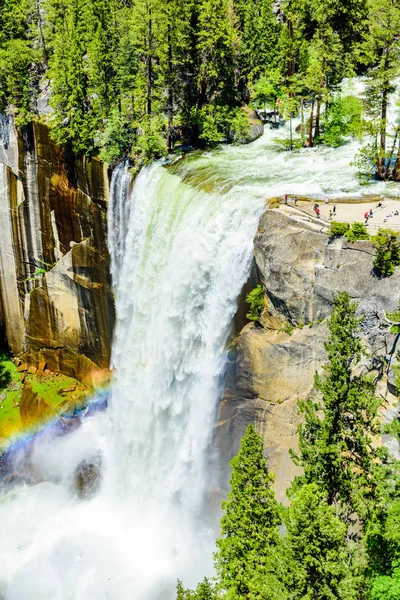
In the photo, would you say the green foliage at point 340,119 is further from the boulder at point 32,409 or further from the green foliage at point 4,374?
the green foliage at point 4,374

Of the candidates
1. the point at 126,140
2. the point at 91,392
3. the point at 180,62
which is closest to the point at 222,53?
the point at 180,62

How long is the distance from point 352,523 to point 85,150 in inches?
1278

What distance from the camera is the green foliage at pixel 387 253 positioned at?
74.3ft

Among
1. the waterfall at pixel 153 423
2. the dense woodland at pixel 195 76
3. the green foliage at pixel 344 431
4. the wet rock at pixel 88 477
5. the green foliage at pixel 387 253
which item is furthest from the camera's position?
the dense woodland at pixel 195 76

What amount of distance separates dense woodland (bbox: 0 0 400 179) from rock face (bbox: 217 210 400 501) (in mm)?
11610

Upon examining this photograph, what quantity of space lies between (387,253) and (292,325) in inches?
230

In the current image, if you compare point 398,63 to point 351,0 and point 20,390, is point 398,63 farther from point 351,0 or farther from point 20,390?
point 20,390

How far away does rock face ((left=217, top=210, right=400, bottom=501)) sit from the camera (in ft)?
76.0

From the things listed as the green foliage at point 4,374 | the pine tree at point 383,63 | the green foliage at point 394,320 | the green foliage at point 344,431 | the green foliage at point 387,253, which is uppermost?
the pine tree at point 383,63

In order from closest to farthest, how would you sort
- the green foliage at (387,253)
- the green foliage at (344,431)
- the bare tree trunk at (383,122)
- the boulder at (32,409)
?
1. the green foliage at (344,431)
2. the green foliage at (387,253)
3. the bare tree trunk at (383,122)
4. the boulder at (32,409)

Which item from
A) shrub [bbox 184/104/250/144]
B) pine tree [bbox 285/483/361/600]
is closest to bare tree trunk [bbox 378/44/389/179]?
shrub [bbox 184/104/250/144]

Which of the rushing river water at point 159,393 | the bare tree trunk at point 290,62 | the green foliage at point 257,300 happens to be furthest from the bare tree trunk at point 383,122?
the bare tree trunk at point 290,62

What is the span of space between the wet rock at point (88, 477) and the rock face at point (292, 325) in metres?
13.6

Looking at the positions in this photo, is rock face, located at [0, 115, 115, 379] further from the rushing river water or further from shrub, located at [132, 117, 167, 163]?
shrub, located at [132, 117, 167, 163]
